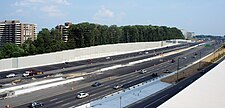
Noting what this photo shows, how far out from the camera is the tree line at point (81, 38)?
2355 inches

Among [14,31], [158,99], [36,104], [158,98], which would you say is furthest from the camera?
[14,31]

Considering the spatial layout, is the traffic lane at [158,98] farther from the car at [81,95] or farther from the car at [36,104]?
the car at [36,104]

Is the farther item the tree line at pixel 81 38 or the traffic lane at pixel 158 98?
the tree line at pixel 81 38

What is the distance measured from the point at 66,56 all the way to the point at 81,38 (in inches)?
859

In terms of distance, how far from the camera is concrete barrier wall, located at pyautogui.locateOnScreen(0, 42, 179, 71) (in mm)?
45906

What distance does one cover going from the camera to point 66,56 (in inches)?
2250

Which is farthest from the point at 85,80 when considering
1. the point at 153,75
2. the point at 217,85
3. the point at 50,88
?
the point at 217,85

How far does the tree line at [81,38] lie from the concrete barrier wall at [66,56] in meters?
7.86

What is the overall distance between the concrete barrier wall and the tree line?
7.86 metres

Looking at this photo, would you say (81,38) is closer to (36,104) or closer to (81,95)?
(81,95)

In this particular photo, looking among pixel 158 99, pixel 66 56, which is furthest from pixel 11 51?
pixel 158 99

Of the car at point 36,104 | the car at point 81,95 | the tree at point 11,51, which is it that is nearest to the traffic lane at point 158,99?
the car at point 81,95

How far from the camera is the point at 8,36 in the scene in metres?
113

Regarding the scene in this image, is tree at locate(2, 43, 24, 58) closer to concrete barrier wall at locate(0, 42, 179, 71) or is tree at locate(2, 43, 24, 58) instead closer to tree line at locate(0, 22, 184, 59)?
tree line at locate(0, 22, 184, 59)
